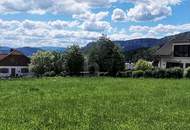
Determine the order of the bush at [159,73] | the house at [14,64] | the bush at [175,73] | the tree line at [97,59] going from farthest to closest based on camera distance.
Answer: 1. the house at [14,64]
2. the tree line at [97,59]
3. the bush at [159,73]
4. the bush at [175,73]

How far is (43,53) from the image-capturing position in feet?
336

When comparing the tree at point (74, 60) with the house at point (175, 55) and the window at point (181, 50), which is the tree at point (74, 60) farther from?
the window at point (181, 50)

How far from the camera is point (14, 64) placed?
12725 cm

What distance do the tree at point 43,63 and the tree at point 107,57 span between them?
501 inches

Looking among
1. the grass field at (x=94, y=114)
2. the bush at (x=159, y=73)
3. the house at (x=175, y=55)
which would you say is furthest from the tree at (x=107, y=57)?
the grass field at (x=94, y=114)

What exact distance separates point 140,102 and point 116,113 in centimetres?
462

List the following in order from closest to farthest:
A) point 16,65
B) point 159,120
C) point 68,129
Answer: point 68,129 < point 159,120 < point 16,65

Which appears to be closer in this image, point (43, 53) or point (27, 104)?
point (27, 104)

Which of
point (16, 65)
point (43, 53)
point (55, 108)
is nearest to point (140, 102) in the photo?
point (55, 108)

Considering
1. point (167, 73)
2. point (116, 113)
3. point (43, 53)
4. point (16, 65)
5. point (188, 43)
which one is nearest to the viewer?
point (116, 113)

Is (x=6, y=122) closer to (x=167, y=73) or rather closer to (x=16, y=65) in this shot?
(x=167, y=73)

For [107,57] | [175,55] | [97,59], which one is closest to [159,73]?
[107,57]

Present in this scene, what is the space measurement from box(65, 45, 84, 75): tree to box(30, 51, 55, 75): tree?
370 inches

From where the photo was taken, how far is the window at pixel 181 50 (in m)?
82.1
